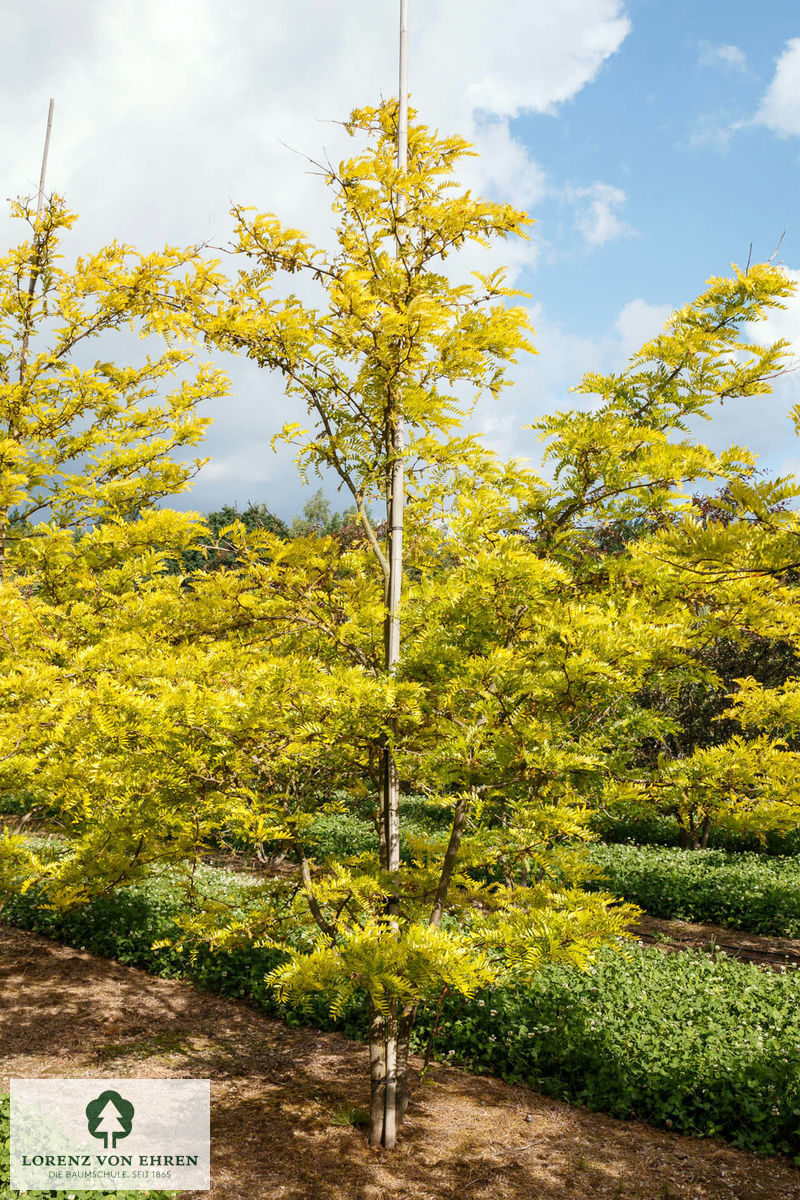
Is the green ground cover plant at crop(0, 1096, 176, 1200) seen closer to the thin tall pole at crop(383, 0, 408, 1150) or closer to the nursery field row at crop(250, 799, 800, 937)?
the thin tall pole at crop(383, 0, 408, 1150)

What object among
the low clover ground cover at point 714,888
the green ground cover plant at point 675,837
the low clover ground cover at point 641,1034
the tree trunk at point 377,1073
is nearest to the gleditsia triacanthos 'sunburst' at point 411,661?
the tree trunk at point 377,1073

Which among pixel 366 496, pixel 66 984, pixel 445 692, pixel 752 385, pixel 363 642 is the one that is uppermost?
pixel 752 385

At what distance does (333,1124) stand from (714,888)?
20.7 ft

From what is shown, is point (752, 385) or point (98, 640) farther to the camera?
point (98, 640)

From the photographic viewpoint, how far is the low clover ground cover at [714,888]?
8500mm

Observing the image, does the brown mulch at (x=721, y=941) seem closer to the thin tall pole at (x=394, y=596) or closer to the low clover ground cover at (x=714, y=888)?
the low clover ground cover at (x=714, y=888)

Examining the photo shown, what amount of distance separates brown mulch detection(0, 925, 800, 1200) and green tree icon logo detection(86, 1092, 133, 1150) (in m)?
0.44

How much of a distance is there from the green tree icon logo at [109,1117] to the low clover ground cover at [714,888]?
558 cm

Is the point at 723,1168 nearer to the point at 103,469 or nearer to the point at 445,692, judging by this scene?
the point at 445,692

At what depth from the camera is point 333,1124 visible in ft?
13.7

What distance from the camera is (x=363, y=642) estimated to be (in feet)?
13.2

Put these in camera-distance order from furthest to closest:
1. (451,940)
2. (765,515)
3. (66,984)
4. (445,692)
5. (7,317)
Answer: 1. (66,984)
2. (7,317)
3. (445,692)
4. (451,940)
5. (765,515)

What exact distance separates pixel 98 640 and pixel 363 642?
7.10ft

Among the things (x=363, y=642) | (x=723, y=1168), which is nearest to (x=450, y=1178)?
(x=723, y=1168)
